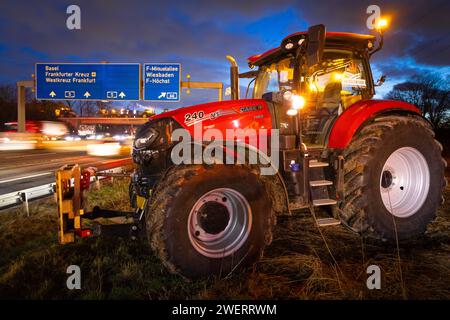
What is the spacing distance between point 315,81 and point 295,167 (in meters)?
1.50

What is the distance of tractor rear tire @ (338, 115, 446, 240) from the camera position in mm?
3957

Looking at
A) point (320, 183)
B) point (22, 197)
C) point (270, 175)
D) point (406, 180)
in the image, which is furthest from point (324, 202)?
point (22, 197)

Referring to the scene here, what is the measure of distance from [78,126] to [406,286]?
37.8 meters

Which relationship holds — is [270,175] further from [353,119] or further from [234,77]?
[234,77]

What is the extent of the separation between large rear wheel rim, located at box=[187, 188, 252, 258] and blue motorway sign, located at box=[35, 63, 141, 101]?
16160mm

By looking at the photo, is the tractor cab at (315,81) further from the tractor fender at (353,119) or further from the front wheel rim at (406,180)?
the front wheel rim at (406,180)

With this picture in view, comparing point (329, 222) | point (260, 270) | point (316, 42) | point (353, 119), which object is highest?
point (316, 42)

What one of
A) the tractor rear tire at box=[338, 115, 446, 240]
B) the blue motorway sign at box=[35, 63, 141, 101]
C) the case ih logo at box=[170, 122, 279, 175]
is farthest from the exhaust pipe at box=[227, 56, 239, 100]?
the blue motorway sign at box=[35, 63, 141, 101]

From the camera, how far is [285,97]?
4.14m

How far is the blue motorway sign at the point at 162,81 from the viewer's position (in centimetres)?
1827

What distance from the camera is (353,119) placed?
416cm

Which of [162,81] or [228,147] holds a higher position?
[162,81]

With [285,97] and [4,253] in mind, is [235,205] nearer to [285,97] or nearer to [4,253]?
[285,97]

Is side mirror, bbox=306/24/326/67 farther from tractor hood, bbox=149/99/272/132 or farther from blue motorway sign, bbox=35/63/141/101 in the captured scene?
blue motorway sign, bbox=35/63/141/101
